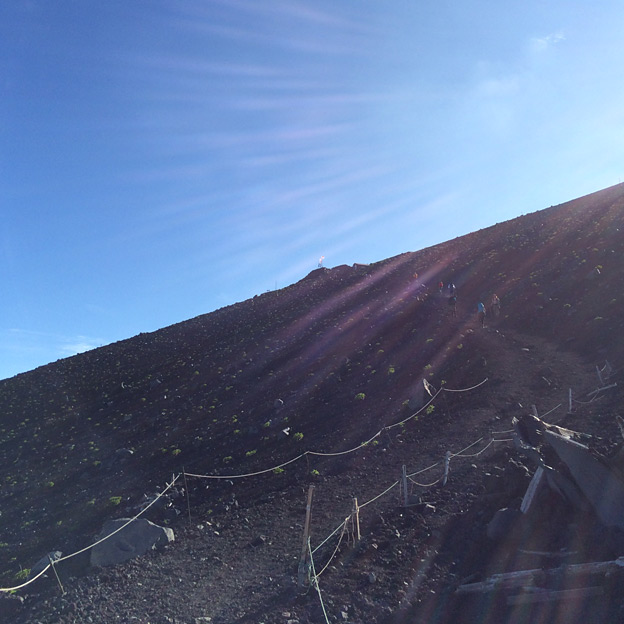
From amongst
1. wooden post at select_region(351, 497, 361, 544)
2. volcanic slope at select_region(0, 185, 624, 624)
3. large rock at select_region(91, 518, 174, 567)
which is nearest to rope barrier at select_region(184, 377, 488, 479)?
volcanic slope at select_region(0, 185, 624, 624)

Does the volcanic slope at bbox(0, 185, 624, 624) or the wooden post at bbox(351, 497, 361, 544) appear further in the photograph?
the wooden post at bbox(351, 497, 361, 544)

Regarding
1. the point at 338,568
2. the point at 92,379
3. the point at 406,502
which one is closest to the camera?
the point at 338,568

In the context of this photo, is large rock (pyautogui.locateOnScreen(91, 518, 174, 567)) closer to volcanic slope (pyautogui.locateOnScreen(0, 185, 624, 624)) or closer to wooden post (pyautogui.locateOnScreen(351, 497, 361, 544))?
volcanic slope (pyautogui.locateOnScreen(0, 185, 624, 624))

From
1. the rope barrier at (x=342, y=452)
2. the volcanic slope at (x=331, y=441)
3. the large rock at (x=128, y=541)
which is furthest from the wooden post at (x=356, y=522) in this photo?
the large rock at (x=128, y=541)

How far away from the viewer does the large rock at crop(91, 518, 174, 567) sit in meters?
10.3

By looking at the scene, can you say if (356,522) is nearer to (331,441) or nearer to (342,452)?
(342,452)

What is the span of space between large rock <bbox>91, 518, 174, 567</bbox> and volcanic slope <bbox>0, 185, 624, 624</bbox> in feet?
1.06

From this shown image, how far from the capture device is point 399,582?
799 centimetres

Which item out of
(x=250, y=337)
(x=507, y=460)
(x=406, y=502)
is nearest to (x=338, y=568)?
(x=406, y=502)

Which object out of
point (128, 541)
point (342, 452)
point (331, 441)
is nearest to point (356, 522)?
point (342, 452)

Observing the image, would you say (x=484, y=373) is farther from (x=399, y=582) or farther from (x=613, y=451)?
(x=399, y=582)

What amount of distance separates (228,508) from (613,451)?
9.26m

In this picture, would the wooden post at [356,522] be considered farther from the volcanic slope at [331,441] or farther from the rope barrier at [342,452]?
the rope barrier at [342,452]

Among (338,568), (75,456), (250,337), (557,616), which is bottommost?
(557,616)
